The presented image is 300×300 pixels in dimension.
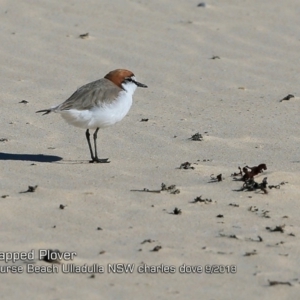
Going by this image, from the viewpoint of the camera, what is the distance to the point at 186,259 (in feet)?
17.0

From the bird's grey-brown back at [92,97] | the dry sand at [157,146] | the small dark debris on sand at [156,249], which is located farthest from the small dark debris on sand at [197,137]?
the small dark debris on sand at [156,249]

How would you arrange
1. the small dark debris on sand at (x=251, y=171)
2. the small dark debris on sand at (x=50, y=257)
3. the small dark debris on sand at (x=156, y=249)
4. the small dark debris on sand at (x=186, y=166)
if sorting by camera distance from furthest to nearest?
1. the small dark debris on sand at (x=186, y=166)
2. the small dark debris on sand at (x=251, y=171)
3. the small dark debris on sand at (x=156, y=249)
4. the small dark debris on sand at (x=50, y=257)

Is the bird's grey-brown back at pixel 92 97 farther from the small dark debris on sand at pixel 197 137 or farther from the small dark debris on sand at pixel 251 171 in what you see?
the small dark debris on sand at pixel 251 171

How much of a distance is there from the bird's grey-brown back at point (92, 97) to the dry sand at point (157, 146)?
516 millimetres

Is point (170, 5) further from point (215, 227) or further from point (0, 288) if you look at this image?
point (0, 288)

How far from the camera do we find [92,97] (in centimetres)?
752

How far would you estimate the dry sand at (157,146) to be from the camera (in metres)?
5.11

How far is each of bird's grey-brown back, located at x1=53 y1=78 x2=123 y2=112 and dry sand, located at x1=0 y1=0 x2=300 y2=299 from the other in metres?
0.52

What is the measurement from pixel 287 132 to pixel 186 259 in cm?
362

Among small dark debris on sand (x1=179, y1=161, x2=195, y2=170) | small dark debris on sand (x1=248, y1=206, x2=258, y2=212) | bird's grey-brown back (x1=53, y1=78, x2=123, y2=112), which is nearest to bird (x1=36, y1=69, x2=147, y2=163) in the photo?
bird's grey-brown back (x1=53, y1=78, x2=123, y2=112)

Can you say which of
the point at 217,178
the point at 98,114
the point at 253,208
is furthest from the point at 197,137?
the point at 253,208

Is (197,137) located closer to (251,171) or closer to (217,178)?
(217,178)

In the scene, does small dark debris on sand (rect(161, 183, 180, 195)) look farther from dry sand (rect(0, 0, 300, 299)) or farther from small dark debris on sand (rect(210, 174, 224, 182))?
small dark debris on sand (rect(210, 174, 224, 182))

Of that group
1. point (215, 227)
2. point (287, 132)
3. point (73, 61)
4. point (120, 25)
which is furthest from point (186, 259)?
point (120, 25)
